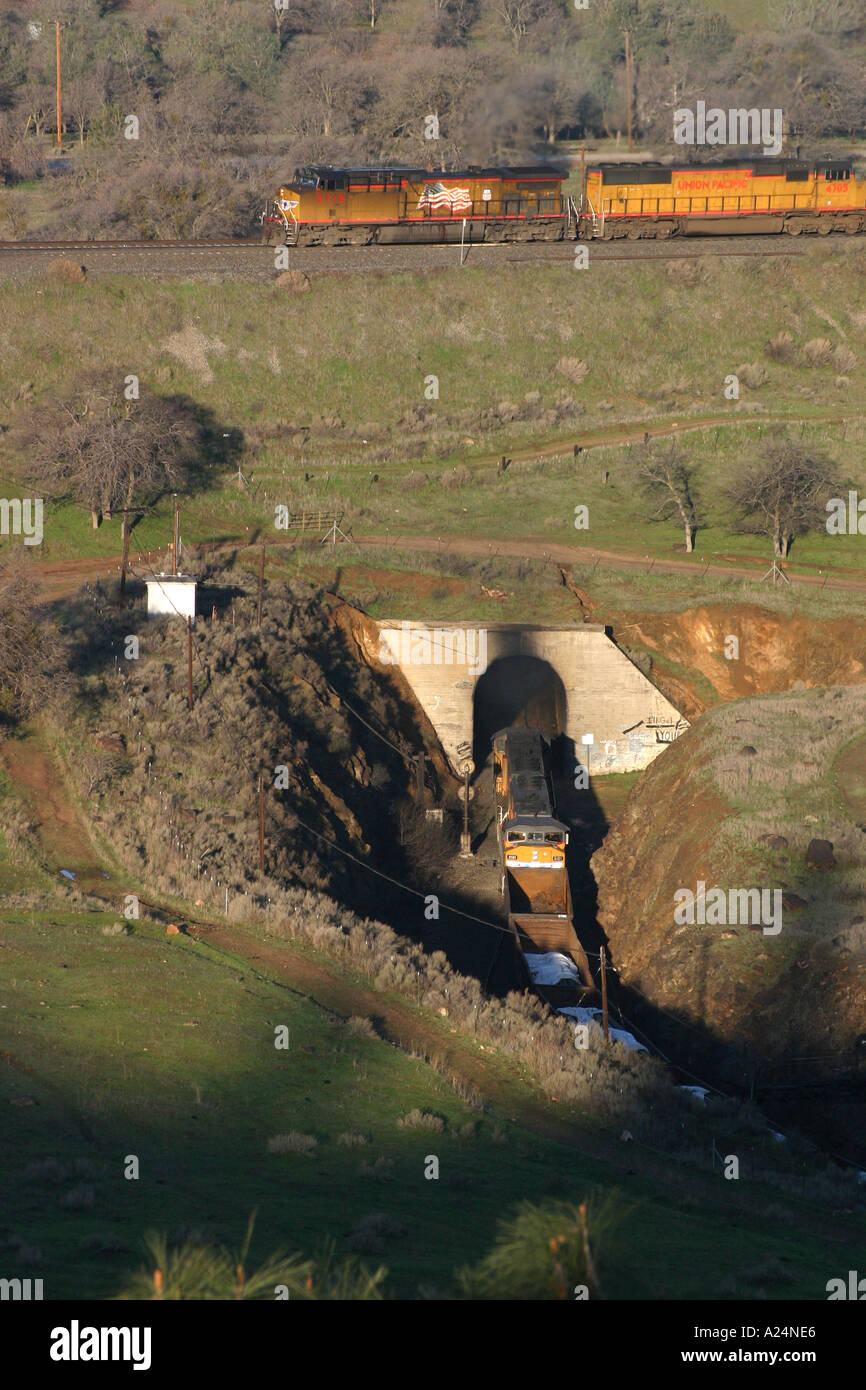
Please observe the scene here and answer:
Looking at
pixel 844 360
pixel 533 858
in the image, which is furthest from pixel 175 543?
pixel 844 360

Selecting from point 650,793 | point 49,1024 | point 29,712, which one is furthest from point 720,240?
point 49,1024

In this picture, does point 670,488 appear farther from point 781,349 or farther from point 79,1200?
point 79,1200

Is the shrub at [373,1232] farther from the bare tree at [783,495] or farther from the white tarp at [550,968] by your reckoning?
the bare tree at [783,495]

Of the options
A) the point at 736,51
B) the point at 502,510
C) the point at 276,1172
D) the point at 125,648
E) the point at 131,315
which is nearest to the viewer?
the point at 276,1172

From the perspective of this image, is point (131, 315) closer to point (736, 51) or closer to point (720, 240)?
point (720, 240)

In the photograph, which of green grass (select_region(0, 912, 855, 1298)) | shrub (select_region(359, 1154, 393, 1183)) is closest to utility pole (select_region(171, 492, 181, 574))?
green grass (select_region(0, 912, 855, 1298))
